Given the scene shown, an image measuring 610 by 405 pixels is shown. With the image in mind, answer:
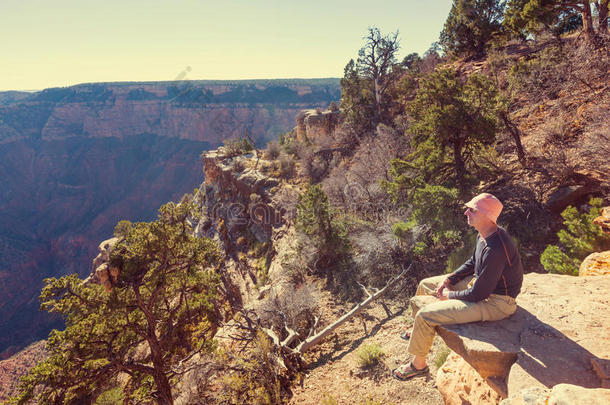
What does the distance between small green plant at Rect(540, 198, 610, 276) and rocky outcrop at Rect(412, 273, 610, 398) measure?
63.2 inches

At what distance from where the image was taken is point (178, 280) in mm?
5922

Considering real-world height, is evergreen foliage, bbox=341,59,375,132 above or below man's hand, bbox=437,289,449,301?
above

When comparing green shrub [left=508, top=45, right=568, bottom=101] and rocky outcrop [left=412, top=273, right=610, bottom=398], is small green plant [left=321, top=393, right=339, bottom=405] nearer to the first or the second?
rocky outcrop [left=412, top=273, right=610, bottom=398]

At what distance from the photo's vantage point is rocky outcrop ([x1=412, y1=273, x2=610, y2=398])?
233 centimetres

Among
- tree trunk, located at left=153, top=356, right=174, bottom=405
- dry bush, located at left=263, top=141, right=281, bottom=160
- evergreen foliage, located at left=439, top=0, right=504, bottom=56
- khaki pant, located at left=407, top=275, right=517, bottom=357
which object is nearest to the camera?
khaki pant, located at left=407, top=275, right=517, bottom=357

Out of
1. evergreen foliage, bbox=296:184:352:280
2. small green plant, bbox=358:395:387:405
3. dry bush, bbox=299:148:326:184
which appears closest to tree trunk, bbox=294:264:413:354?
Result: small green plant, bbox=358:395:387:405

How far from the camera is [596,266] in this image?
13.3 feet

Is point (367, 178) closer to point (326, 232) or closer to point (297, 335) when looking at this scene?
point (326, 232)

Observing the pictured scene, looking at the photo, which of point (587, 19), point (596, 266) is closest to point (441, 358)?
point (596, 266)

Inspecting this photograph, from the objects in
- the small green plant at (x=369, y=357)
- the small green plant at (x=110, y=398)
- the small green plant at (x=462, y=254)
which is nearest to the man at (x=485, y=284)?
the small green plant at (x=369, y=357)

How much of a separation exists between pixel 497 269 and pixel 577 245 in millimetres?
3533

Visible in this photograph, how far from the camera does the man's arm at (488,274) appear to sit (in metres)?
2.75

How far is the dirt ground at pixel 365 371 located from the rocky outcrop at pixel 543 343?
3.64 feet

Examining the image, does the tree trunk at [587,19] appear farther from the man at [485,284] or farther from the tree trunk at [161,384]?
the tree trunk at [161,384]
